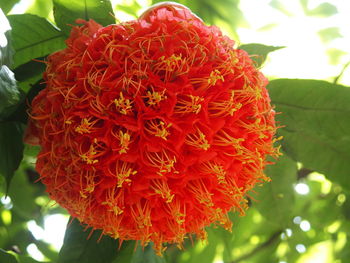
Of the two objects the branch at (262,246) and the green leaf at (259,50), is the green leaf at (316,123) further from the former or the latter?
the branch at (262,246)

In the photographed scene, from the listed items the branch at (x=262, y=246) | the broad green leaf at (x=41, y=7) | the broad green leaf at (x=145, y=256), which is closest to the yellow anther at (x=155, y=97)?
the broad green leaf at (x=145, y=256)

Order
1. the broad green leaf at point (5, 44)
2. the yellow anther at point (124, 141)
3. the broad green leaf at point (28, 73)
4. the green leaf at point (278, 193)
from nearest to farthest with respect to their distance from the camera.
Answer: the yellow anther at point (124, 141) < the broad green leaf at point (5, 44) < the broad green leaf at point (28, 73) < the green leaf at point (278, 193)

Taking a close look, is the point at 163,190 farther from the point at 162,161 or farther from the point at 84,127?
the point at 84,127

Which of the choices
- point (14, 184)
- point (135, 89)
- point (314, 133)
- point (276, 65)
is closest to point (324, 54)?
point (276, 65)

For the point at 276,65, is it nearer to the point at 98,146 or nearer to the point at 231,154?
the point at 231,154

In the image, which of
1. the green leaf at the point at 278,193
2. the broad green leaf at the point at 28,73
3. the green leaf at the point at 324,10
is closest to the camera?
the broad green leaf at the point at 28,73

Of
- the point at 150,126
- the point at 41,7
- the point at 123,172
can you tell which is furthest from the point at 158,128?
the point at 41,7

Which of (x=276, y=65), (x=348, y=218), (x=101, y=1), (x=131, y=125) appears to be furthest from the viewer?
(x=348, y=218)
